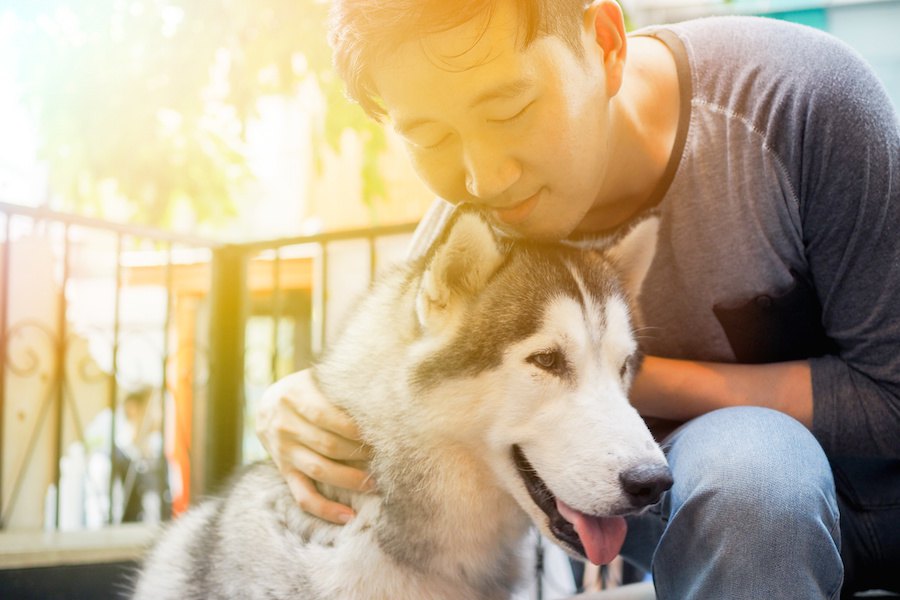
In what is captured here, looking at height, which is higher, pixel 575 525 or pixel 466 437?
pixel 466 437

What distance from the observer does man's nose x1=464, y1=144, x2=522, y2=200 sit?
4.92 ft

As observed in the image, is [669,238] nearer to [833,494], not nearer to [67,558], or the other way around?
[833,494]

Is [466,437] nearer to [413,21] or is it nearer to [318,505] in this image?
[318,505]

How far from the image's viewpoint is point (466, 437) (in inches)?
58.5

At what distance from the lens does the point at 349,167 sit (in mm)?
8141

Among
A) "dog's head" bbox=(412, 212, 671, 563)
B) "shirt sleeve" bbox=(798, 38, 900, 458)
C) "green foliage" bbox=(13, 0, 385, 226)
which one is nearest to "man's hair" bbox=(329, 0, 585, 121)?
"dog's head" bbox=(412, 212, 671, 563)

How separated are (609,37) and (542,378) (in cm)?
74

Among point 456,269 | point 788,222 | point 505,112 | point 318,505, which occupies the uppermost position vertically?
point 505,112

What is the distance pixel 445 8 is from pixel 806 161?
82 centimetres

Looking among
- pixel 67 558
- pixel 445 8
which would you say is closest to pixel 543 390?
pixel 445 8

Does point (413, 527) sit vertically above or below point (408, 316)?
below

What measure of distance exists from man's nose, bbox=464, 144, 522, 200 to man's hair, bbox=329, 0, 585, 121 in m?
0.22

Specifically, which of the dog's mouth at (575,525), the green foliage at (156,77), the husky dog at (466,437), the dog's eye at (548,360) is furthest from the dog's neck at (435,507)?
the green foliage at (156,77)

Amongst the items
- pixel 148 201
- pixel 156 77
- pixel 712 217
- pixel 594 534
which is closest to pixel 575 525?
pixel 594 534
